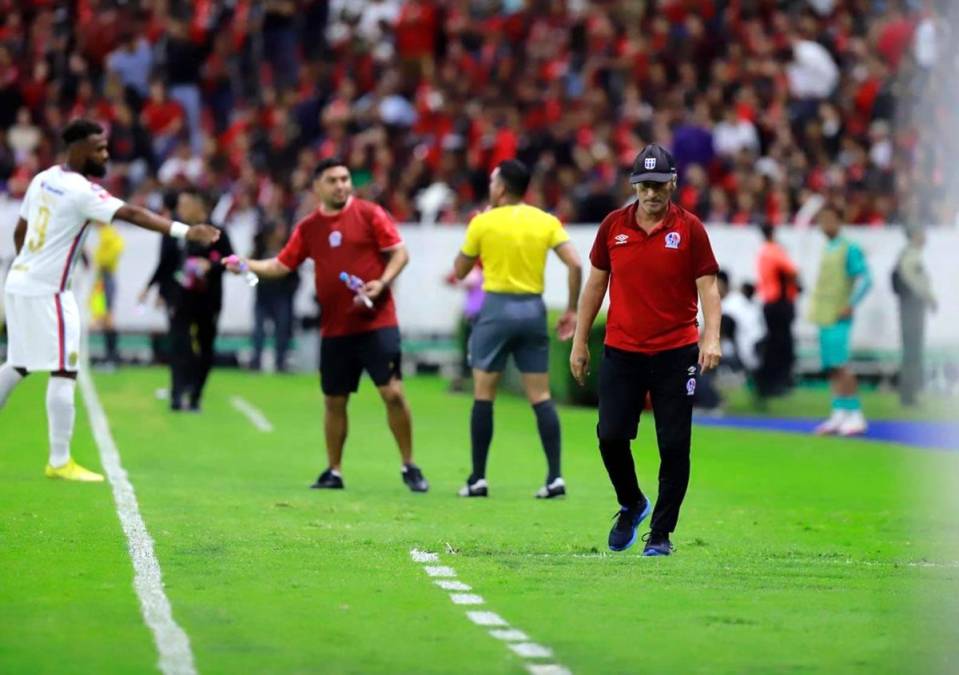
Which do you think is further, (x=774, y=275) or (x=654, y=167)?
(x=774, y=275)

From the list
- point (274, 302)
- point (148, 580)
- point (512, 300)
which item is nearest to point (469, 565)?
point (148, 580)

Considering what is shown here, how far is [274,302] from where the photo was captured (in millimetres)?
28562

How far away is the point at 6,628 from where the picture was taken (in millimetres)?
8172

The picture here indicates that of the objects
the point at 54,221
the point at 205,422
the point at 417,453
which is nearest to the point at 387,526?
the point at 54,221

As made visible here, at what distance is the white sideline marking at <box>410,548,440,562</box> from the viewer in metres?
10.5

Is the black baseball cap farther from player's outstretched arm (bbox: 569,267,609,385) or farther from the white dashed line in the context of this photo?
the white dashed line

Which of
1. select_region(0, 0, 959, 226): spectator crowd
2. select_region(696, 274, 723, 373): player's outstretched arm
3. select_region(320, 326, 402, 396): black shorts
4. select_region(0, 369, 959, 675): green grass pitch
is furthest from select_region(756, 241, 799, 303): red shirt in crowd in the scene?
select_region(696, 274, 723, 373): player's outstretched arm

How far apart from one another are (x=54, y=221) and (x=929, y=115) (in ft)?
51.5

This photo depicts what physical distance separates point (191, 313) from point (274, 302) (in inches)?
263

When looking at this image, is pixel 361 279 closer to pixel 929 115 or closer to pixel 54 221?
pixel 54 221

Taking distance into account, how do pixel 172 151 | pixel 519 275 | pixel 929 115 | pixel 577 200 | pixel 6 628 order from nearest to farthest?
pixel 6 628, pixel 519 275, pixel 929 115, pixel 577 200, pixel 172 151

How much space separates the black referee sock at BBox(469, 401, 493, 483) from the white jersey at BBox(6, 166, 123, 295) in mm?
2786

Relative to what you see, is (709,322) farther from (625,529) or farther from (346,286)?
(346,286)

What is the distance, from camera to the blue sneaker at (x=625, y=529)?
36.1 ft
